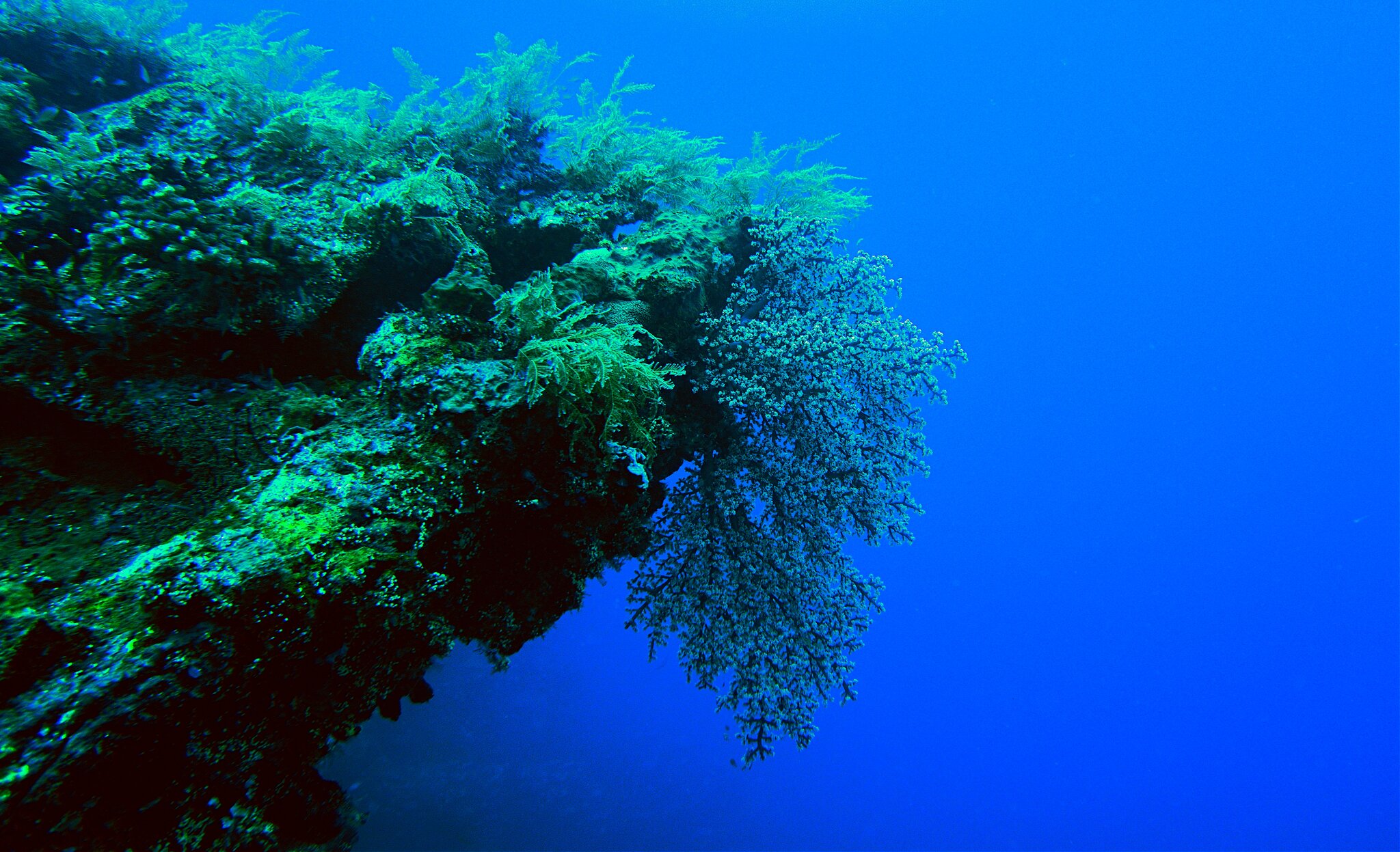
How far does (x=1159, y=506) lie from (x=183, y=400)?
270 ft

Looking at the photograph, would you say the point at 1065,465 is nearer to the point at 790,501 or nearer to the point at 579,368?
the point at 790,501

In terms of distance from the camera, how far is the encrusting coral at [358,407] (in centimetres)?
179

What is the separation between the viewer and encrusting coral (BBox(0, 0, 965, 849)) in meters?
1.79

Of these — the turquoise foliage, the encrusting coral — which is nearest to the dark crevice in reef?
the encrusting coral

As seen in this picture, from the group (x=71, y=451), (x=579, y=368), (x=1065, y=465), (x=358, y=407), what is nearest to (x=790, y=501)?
(x=579, y=368)

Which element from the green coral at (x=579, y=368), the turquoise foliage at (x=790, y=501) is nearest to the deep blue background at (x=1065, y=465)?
the turquoise foliage at (x=790, y=501)

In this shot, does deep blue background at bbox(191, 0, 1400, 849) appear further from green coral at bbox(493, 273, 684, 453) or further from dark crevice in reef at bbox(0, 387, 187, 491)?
green coral at bbox(493, 273, 684, 453)

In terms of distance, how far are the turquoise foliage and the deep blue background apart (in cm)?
992

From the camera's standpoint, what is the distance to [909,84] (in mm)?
83125

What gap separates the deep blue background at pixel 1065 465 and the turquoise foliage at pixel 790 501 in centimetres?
992

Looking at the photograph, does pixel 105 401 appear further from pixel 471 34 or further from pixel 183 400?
pixel 471 34

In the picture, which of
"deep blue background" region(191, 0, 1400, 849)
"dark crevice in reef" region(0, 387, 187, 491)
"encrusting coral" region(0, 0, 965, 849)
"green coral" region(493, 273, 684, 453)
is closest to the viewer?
"encrusting coral" region(0, 0, 965, 849)

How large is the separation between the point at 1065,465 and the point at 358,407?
81.1 metres

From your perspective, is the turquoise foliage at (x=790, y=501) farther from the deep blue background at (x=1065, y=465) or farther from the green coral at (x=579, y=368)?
the deep blue background at (x=1065, y=465)
